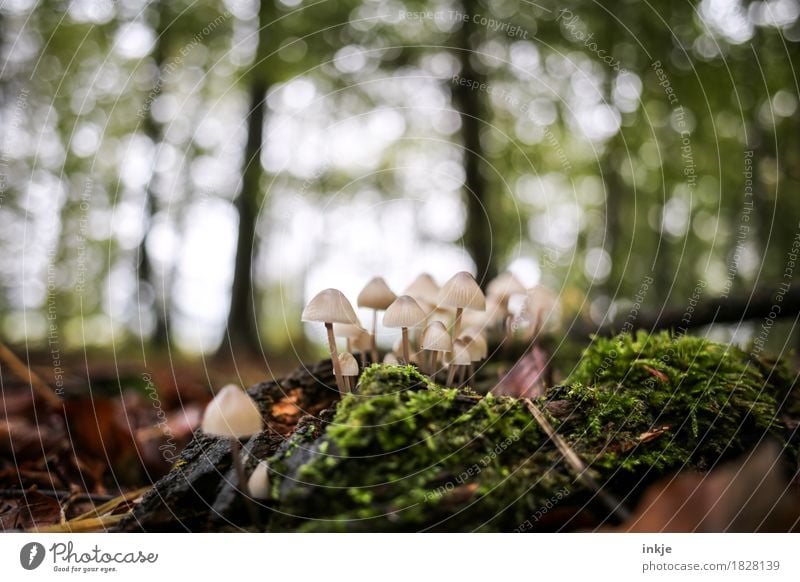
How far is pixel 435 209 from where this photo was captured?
8.77m

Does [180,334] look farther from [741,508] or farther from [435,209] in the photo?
[741,508]

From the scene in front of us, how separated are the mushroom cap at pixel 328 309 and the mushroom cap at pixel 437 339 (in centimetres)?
30

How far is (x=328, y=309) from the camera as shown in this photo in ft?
5.78

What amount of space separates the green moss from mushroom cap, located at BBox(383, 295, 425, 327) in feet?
0.83

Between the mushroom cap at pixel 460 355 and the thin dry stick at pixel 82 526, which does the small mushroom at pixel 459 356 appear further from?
the thin dry stick at pixel 82 526

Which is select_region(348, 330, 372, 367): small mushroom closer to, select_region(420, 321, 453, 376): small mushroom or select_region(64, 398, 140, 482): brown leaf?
select_region(420, 321, 453, 376): small mushroom

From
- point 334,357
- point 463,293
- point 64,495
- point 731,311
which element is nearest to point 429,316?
point 463,293

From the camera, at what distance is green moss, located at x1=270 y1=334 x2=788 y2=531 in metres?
1.28

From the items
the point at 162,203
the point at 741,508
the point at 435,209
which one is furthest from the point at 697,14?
the point at 162,203

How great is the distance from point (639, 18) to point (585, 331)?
4.15 meters

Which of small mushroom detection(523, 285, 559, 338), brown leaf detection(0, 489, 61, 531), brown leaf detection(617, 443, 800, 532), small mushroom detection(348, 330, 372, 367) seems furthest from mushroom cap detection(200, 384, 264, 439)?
small mushroom detection(523, 285, 559, 338)

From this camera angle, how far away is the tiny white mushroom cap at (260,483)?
139 centimetres

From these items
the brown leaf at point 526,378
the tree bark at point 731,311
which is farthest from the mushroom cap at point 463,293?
the tree bark at point 731,311

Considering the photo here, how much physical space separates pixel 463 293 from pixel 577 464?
2.28 feet
